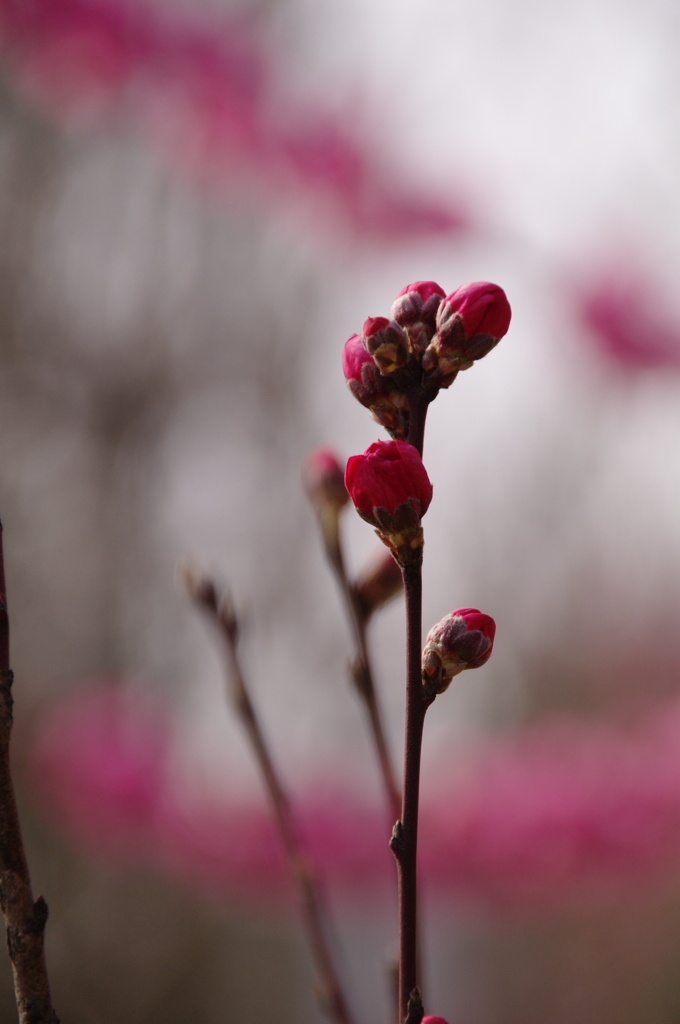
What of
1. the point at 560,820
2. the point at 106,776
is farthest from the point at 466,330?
the point at 106,776

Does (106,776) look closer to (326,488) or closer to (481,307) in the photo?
(326,488)

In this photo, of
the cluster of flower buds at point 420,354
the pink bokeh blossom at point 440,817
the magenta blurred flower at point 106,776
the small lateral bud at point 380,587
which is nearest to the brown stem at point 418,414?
the cluster of flower buds at point 420,354

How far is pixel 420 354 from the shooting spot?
277 millimetres

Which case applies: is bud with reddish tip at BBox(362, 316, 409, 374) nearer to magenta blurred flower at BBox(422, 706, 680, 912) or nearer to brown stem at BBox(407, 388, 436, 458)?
brown stem at BBox(407, 388, 436, 458)

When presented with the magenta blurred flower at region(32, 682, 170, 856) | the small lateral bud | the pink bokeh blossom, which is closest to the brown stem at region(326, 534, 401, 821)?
the small lateral bud

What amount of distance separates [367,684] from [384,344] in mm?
181

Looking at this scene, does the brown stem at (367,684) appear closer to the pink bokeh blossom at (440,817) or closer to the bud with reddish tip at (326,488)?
the bud with reddish tip at (326,488)

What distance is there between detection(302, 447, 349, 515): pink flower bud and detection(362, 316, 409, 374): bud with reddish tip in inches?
6.8

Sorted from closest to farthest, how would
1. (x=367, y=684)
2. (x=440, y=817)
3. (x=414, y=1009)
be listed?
1. (x=414, y=1009)
2. (x=367, y=684)
3. (x=440, y=817)

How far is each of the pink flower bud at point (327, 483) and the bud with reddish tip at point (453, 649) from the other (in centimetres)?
18

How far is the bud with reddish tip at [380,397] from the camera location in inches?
10.5

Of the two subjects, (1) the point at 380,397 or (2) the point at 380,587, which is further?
(2) the point at 380,587

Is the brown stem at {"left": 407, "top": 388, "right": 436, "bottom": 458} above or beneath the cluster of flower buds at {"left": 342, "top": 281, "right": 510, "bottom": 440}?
beneath

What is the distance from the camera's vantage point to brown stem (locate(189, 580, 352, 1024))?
39 centimetres
